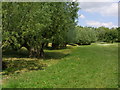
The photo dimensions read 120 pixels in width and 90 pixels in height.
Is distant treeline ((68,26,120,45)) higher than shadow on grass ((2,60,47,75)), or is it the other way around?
distant treeline ((68,26,120,45))

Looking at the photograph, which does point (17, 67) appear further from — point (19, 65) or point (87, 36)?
point (87, 36)

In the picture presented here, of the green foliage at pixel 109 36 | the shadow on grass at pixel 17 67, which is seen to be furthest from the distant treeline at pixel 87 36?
the shadow on grass at pixel 17 67

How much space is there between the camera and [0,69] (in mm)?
13312

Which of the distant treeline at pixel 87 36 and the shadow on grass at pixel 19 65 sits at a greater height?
the distant treeline at pixel 87 36

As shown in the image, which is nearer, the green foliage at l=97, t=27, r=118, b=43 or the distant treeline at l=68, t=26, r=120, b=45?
the distant treeline at l=68, t=26, r=120, b=45

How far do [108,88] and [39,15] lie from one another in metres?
8.24

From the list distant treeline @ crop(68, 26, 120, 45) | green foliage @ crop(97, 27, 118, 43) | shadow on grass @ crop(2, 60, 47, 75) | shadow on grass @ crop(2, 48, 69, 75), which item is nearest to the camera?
shadow on grass @ crop(2, 60, 47, 75)

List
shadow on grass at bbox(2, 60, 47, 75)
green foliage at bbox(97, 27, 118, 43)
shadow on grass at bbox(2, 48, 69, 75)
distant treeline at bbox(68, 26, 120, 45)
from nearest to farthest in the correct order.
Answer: shadow on grass at bbox(2, 60, 47, 75)
shadow on grass at bbox(2, 48, 69, 75)
distant treeline at bbox(68, 26, 120, 45)
green foliage at bbox(97, 27, 118, 43)

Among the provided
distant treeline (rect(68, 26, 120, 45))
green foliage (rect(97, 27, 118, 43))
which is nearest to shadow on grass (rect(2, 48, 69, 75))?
distant treeline (rect(68, 26, 120, 45))

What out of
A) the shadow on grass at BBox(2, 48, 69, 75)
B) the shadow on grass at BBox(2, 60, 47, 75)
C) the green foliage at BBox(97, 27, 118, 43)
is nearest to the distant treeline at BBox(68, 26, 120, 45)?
the green foliage at BBox(97, 27, 118, 43)

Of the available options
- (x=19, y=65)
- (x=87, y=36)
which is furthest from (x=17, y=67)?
(x=87, y=36)

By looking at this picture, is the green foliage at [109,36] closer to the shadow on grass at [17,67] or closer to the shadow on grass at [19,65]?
the shadow on grass at [19,65]

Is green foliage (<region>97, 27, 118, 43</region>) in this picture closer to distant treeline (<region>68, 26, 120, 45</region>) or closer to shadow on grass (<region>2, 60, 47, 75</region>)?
distant treeline (<region>68, 26, 120, 45</region>)

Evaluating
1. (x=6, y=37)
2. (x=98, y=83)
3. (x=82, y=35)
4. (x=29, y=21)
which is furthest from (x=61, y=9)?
(x=82, y=35)
